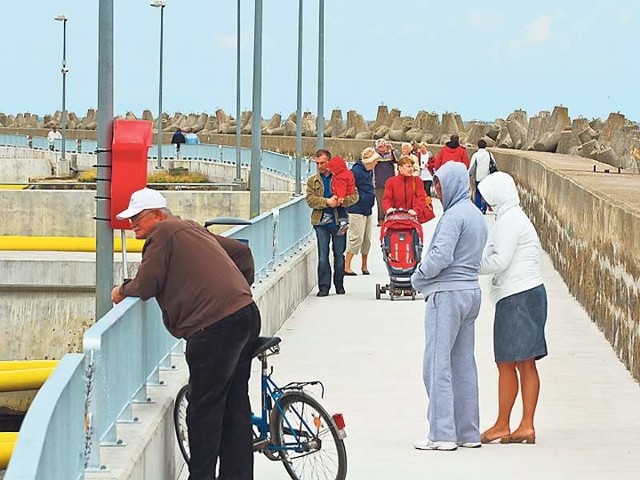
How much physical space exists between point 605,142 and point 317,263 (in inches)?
860

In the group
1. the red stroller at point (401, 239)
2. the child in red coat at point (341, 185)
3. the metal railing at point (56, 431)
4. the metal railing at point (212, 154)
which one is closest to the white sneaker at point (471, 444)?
the metal railing at point (56, 431)

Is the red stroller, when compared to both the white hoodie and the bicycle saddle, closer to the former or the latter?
the white hoodie

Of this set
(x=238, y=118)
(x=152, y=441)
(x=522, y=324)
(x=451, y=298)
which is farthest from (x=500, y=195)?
(x=238, y=118)

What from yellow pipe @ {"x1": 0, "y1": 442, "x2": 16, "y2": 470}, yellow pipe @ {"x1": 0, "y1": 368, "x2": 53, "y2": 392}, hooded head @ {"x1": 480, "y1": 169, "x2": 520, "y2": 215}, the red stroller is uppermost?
hooded head @ {"x1": 480, "y1": 169, "x2": 520, "y2": 215}

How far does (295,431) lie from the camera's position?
35.2 ft

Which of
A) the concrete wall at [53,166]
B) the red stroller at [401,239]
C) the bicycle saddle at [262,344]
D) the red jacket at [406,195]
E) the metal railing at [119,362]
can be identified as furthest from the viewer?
the concrete wall at [53,166]

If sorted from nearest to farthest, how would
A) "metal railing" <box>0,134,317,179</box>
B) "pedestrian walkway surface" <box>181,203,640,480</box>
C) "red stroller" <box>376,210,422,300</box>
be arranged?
"pedestrian walkway surface" <box>181,203,640,480</box>, "red stroller" <box>376,210,422,300</box>, "metal railing" <box>0,134,317,179</box>

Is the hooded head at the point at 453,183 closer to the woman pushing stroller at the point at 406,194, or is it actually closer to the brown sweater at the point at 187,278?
the brown sweater at the point at 187,278

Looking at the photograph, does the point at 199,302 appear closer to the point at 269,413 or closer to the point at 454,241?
the point at 269,413

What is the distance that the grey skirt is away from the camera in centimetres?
1216

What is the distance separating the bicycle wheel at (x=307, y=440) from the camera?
1053cm

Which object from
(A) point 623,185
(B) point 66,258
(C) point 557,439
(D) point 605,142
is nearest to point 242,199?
(D) point 605,142

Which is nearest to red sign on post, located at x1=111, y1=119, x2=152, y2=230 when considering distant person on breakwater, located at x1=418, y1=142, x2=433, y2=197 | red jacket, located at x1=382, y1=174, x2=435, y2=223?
red jacket, located at x1=382, y1=174, x2=435, y2=223

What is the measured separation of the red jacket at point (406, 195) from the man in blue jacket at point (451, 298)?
9.12 m
